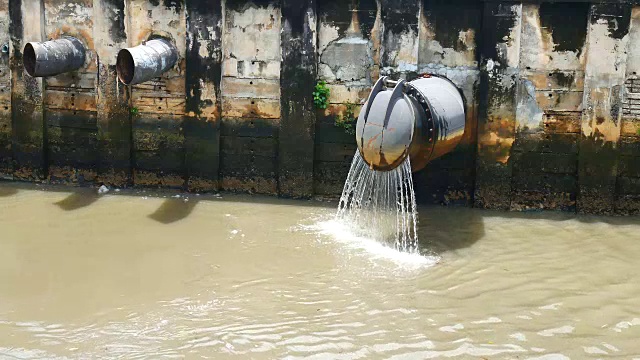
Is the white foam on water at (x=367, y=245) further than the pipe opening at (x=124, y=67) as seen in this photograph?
No

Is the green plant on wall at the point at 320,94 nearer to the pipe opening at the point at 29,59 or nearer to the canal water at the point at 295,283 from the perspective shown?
the canal water at the point at 295,283

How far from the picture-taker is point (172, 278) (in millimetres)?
7980

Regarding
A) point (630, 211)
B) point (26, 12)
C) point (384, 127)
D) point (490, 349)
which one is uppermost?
point (26, 12)

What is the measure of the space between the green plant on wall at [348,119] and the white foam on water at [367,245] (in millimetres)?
1210

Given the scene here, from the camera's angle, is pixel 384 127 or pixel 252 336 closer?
pixel 252 336

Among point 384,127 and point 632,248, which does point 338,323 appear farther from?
point 632,248

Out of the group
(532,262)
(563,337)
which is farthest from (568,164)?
(563,337)

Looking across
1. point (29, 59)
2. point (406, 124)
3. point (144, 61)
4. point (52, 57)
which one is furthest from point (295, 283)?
point (29, 59)

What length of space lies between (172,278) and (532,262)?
145 inches

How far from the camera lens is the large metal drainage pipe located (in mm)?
8109

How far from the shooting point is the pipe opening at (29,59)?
9969 mm

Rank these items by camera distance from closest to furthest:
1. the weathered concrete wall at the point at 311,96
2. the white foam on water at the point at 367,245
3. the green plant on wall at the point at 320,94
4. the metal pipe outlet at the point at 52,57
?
the white foam on water at the point at 367,245, the weathered concrete wall at the point at 311,96, the metal pipe outlet at the point at 52,57, the green plant on wall at the point at 320,94

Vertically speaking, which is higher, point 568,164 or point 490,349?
point 568,164

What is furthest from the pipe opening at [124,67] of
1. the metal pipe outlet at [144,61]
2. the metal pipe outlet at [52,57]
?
the metal pipe outlet at [52,57]
